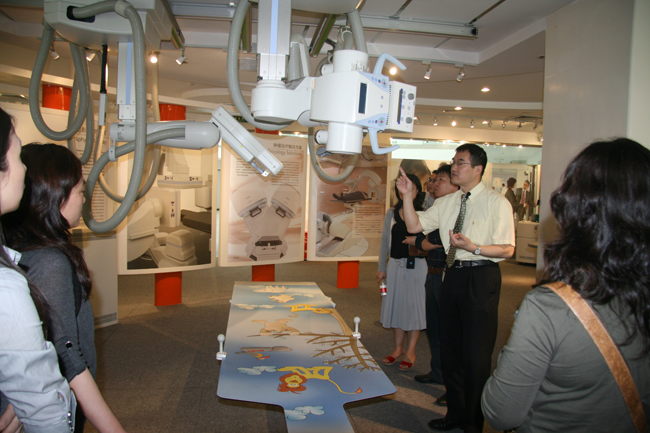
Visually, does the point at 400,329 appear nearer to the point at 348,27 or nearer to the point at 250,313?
the point at 250,313

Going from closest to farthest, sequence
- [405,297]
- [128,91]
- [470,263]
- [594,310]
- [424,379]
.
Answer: [594,310]
[128,91]
[470,263]
[424,379]
[405,297]

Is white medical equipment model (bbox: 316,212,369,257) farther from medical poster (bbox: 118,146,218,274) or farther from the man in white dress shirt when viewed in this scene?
the man in white dress shirt

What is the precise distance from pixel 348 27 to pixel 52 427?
1.66 metres

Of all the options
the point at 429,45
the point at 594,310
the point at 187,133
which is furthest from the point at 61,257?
the point at 429,45

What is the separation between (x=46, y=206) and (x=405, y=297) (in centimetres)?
254

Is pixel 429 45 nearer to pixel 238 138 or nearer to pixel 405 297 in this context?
pixel 405 297

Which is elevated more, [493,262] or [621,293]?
[621,293]

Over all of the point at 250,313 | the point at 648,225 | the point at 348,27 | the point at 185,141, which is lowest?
the point at 250,313

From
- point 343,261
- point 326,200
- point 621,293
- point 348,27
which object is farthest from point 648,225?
point 343,261

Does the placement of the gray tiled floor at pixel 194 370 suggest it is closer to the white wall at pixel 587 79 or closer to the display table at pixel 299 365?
the display table at pixel 299 365

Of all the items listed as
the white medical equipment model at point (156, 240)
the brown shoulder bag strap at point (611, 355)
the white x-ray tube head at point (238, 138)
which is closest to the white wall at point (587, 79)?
the brown shoulder bag strap at point (611, 355)

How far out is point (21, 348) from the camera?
78 centimetres

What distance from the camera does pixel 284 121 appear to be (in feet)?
4.76

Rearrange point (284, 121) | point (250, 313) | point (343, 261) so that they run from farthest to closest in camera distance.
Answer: point (343, 261) → point (250, 313) → point (284, 121)
